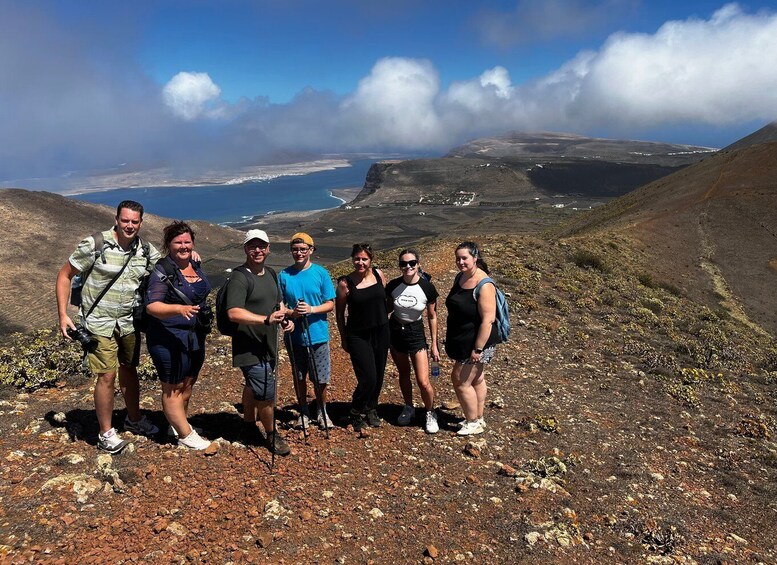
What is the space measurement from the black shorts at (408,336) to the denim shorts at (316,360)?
30.5 inches

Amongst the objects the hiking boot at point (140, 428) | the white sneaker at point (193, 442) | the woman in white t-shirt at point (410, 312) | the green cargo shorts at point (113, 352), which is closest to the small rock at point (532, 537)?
the woman in white t-shirt at point (410, 312)

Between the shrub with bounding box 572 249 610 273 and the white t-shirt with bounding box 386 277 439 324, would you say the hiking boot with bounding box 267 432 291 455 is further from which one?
the shrub with bounding box 572 249 610 273

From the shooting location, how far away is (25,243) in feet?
179

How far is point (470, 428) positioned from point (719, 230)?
113 ft

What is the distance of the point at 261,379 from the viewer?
459 centimetres

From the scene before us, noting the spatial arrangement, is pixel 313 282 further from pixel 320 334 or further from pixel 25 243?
pixel 25 243

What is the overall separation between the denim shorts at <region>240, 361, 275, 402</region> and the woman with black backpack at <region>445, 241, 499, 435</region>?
187 cm

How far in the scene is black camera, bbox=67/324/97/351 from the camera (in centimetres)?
424

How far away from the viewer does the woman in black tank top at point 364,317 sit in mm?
5055

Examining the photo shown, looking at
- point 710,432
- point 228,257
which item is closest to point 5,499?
point 710,432

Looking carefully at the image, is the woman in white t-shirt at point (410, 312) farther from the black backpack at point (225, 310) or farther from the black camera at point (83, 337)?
the black camera at point (83, 337)

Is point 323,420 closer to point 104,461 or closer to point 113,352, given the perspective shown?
point 104,461

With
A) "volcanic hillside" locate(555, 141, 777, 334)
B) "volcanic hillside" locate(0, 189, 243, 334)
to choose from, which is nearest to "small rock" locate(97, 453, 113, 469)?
"volcanic hillside" locate(555, 141, 777, 334)

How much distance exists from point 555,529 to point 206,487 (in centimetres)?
318
